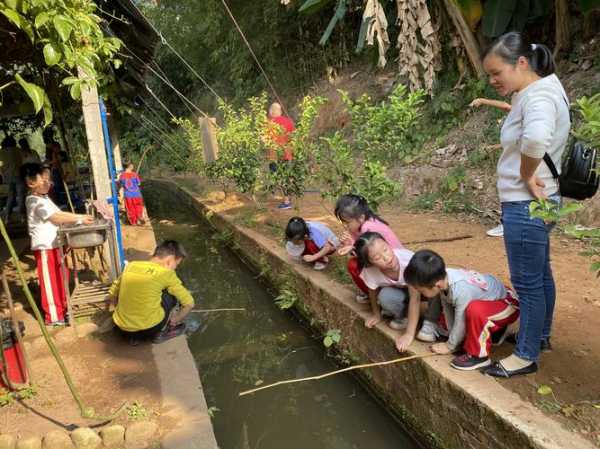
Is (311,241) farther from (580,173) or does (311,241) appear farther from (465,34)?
(465,34)

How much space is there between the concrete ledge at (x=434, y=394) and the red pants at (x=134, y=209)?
16.1ft

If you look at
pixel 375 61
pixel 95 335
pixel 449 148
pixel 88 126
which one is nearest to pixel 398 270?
pixel 95 335

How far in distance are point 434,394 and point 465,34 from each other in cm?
659

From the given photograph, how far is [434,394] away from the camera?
2.78m

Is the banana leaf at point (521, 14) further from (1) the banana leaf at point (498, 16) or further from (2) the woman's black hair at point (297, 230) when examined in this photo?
(2) the woman's black hair at point (297, 230)

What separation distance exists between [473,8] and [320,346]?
5790mm

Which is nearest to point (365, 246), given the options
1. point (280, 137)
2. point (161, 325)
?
point (161, 325)

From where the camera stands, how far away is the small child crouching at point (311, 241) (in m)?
4.66

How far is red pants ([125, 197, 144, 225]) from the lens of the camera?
8.73 metres

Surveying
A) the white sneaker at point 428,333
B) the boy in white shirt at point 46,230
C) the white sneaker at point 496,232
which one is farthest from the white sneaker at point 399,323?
the boy in white shirt at point 46,230

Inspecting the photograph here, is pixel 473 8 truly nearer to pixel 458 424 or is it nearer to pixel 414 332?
pixel 414 332

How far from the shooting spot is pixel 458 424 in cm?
259

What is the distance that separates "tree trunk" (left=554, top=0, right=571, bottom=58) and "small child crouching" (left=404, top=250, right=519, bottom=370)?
5840mm

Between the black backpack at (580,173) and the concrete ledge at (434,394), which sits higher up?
the black backpack at (580,173)
